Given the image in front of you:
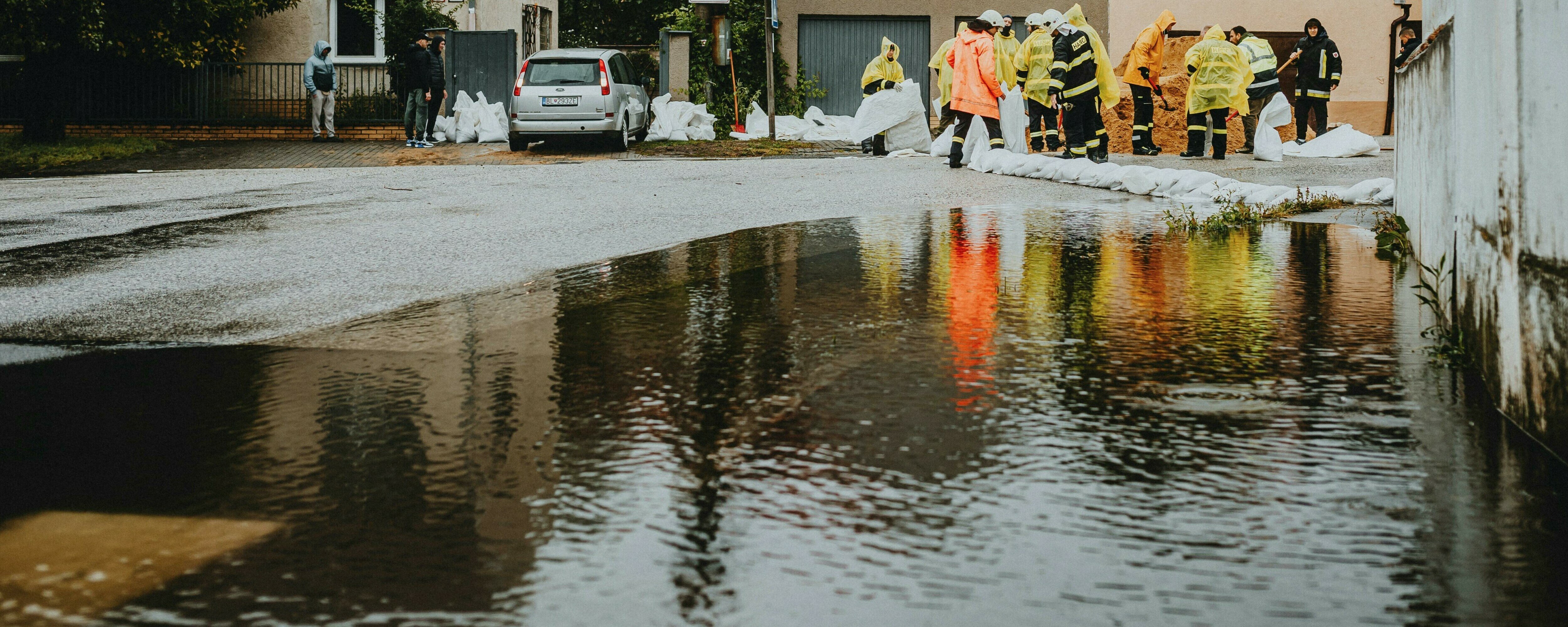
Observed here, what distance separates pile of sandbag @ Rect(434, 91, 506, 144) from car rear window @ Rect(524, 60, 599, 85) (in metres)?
2.33

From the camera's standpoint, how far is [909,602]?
247 centimetres

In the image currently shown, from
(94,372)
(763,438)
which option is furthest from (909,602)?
(94,372)

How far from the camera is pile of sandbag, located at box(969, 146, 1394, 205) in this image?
34.9ft

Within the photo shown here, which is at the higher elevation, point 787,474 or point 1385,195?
point 1385,195

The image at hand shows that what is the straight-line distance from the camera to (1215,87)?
53.4ft

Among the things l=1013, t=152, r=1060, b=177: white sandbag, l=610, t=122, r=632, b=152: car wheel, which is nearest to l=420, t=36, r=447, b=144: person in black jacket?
l=610, t=122, r=632, b=152: car wheel

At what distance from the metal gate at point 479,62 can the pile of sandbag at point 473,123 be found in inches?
23.2

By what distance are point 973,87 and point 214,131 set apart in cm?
1372

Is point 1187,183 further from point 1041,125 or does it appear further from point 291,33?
point 291,33

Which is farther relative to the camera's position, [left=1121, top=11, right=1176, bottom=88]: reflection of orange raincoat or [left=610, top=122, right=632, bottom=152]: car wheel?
[left=610, top=122, right=632, bottom=152]: car wheel

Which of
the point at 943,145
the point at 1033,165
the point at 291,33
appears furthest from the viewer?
the point at 291,33

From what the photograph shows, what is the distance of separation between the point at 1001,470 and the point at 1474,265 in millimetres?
1983

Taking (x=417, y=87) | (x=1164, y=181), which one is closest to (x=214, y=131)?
(x=417, y=87)

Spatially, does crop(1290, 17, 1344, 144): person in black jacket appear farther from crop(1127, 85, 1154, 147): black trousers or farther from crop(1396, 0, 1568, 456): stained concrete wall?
crop(1396, 0, 1568, 456): stained concrete wall
